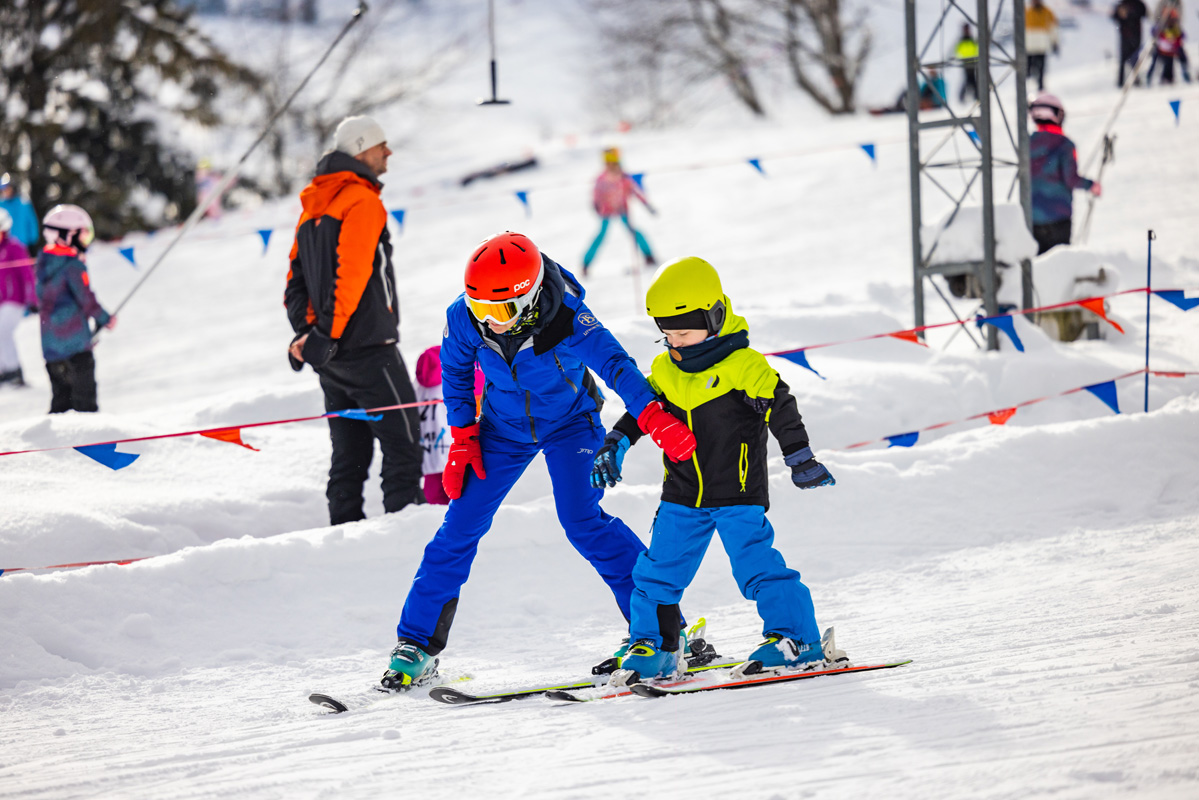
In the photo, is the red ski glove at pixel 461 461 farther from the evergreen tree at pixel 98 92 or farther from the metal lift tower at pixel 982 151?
the evergreen tree at pixel 98 92

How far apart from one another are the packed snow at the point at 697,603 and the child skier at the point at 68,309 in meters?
1.41

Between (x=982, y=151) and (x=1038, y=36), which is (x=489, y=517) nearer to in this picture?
(x=982, y=151)

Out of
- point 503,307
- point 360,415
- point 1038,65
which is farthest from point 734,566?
point 1038,65

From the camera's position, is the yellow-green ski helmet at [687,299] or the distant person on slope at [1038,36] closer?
the yellow-green ski helmet at [687,299]

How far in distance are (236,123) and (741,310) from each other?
2335cm

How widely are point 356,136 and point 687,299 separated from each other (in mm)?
2291

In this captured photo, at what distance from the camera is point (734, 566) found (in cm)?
377

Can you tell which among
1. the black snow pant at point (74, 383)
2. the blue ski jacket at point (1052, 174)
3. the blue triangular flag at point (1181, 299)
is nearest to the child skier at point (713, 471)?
the blue triangular flag at point (1181, 299)

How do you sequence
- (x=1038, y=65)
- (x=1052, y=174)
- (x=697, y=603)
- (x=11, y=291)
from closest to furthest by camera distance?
(x=697, y=603) < (x=1052, y=174) < (x=11, y=291) < (x=1038, y=65)

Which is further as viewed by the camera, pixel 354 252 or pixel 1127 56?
pixel 1127 56

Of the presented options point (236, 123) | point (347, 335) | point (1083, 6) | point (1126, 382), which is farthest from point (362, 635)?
point (1083, 6)

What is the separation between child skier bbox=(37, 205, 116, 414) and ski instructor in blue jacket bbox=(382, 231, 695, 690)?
4817mm

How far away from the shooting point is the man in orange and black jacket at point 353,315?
16.5 ft

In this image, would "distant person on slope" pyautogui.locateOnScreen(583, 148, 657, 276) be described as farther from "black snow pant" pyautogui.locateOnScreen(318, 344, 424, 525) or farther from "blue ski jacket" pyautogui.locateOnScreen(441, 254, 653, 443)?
"blue ski jacket" pyautogui.locateOnScreen(441, 254, 653, 443)
